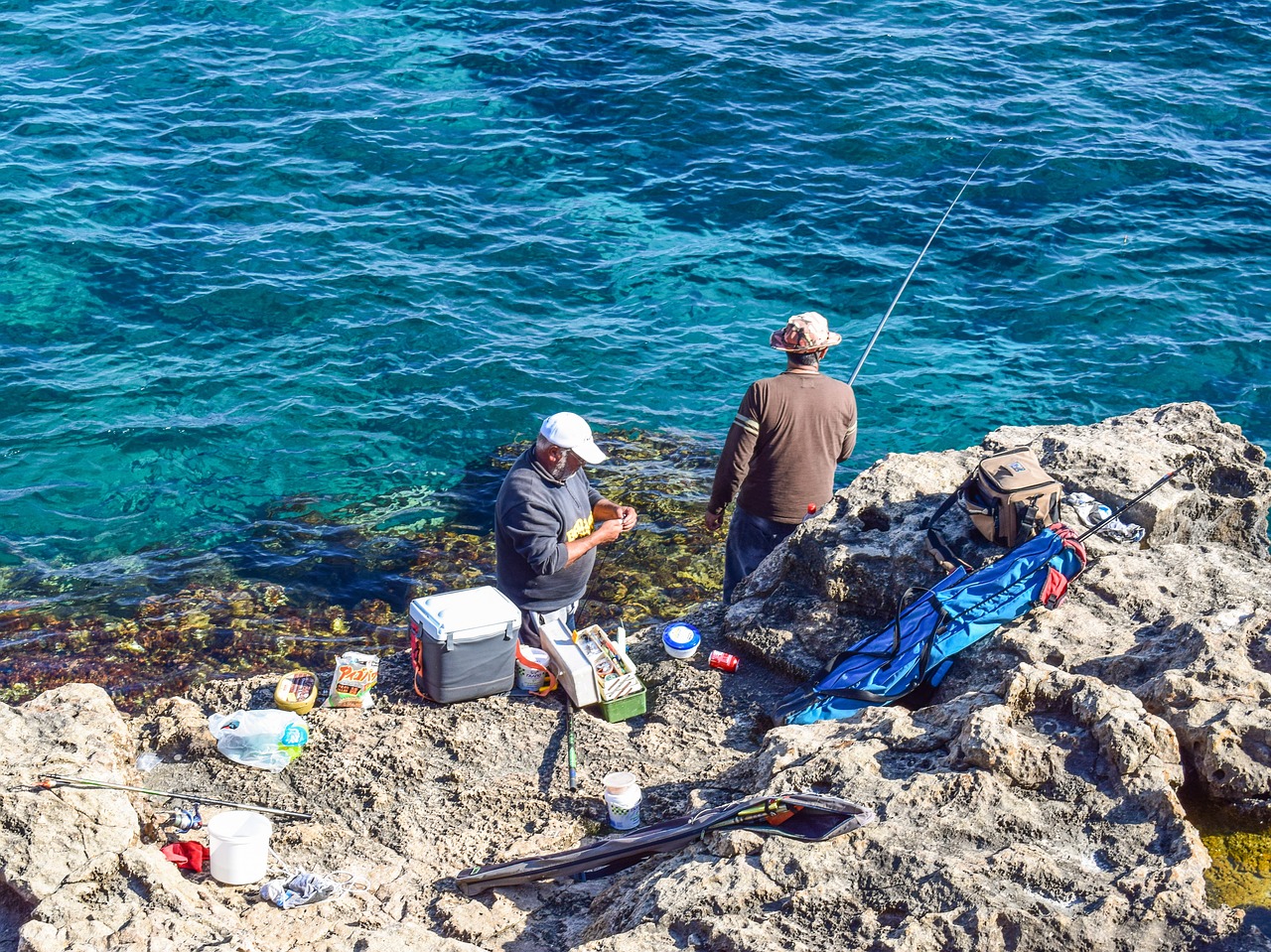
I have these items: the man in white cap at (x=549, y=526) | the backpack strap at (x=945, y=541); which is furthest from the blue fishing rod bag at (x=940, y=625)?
the man in white cap at (x=549, y=526)

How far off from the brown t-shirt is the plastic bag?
3.21 metres

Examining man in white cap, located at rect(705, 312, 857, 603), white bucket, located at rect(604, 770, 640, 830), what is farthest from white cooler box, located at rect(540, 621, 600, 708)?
man in white cap, located at rect(705, 312, 857, 603)

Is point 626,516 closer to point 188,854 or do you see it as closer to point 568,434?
point 568,434

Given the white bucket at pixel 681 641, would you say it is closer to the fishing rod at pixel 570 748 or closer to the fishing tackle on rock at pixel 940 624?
the fishing rod at pixel 570 748

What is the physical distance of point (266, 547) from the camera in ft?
34.1

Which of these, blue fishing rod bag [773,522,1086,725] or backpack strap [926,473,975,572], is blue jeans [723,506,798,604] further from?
blue fishing rod bag [773,522,1086,725]

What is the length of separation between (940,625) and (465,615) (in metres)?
2.80

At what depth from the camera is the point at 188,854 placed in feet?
17.7

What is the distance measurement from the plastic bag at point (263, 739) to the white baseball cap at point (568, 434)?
88.1 inches

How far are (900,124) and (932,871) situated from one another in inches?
592

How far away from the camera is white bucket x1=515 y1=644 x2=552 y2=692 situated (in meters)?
7.00

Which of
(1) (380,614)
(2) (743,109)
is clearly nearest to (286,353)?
(1) (380,614)

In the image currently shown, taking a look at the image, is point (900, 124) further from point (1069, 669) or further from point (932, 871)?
point (932, 871)

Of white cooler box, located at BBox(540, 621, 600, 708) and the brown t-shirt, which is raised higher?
the brown t-shirt
